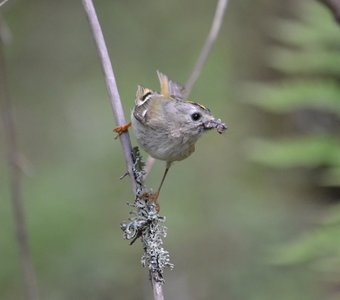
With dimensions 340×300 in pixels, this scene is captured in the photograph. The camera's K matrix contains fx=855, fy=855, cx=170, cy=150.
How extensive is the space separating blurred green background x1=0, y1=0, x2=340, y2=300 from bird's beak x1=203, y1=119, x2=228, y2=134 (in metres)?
1.08

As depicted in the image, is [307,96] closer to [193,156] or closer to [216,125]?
[216,125]

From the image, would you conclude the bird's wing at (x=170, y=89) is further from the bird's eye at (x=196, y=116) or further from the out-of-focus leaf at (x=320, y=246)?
the out-of-focus leaf at (x=320, y=246)

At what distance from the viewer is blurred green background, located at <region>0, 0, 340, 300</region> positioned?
4898 millimetres

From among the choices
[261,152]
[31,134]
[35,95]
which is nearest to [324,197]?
[261,152]

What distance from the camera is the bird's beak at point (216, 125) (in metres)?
3.15

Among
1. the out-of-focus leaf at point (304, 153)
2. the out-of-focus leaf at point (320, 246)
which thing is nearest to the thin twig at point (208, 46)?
the out-of-focus leaf at point (320, 246)

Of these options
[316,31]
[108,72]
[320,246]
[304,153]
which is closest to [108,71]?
[108,72]

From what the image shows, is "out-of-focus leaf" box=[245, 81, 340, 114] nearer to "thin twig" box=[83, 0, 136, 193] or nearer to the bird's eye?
the bird's eye

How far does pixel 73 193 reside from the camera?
754cm

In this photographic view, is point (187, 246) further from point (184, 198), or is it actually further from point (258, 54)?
point (258, 54)

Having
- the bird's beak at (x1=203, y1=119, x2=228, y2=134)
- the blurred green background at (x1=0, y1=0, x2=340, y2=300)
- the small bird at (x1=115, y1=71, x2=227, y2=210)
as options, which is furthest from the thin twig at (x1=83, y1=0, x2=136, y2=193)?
the blurred green background at (x1=0, y1=0, x2=340, y2=300)

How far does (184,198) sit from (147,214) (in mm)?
4472

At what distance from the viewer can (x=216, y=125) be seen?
3.21 metres

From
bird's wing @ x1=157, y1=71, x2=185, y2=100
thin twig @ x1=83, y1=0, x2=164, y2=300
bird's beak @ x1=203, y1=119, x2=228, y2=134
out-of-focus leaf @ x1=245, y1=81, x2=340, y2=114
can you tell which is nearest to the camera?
thin twig @ x1=83, y1=0, x2=164, y2=300
